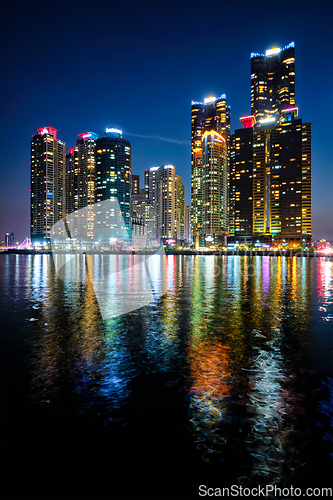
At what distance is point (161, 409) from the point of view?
7.21 metres

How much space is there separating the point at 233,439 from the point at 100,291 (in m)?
22.8

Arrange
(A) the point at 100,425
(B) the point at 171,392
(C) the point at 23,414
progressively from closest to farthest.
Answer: (A) the point at 100,425 → (C) the point at 23,414 → (B) the point at 171,392

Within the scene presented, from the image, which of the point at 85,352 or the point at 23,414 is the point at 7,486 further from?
the point at 85,352

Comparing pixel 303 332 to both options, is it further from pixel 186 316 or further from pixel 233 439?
pixel 233 439

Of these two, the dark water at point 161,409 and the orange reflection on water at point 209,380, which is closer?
the dark water at point 161,409

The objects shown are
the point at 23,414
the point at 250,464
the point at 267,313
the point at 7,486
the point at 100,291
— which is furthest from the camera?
the point at 100,291

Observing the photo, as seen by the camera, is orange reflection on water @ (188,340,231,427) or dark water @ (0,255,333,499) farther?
orange reflection on water @ (188,340,231,427)

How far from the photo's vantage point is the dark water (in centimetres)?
518

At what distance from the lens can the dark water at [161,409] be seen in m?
5.18

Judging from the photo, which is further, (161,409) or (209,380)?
(209,380)

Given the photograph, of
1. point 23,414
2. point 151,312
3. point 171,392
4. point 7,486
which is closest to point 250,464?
point 171,392

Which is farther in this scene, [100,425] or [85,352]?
[85,352]

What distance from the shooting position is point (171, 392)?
8.05 metres

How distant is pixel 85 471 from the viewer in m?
5.27
